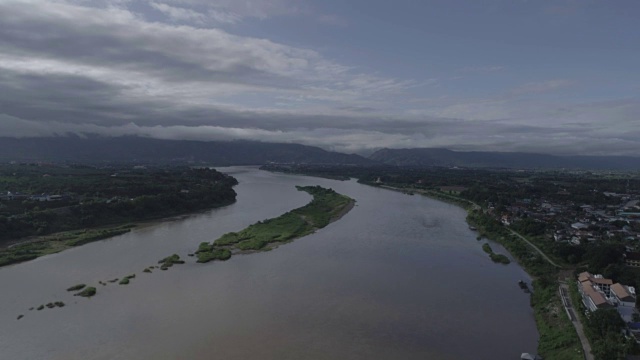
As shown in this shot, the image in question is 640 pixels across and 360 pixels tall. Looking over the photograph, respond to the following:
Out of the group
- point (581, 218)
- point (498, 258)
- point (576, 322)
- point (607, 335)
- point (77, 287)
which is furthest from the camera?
point (581, 218)

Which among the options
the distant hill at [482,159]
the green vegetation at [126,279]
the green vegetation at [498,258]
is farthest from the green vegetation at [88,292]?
the distant hill at [482,159]

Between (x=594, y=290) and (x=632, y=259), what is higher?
(x=594, y=290)

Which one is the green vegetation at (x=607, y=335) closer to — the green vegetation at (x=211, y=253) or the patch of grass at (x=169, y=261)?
the green vegetation at (x=211, y=253)

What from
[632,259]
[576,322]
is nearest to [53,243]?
[576,322]

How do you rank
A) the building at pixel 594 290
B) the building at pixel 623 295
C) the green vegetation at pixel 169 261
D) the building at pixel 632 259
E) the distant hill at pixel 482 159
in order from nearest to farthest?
the building at pixel 594 290
the building at pixel 623 295
the green vegetation at pixel 169 261
the building at pixel 632 259
the distant hill at pixel 482 159

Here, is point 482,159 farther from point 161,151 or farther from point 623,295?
point 623,295

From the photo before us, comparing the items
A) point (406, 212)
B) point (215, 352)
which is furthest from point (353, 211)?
point (215, 352)

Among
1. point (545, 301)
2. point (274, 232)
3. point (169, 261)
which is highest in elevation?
point (545, 301)

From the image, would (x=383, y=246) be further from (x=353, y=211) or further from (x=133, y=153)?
(x=133, y=153)
